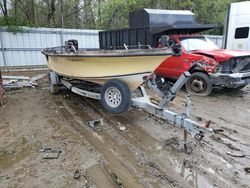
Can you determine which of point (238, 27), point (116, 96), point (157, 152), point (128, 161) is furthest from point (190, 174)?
point (238, 27)

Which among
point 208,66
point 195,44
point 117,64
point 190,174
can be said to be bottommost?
point 190,174

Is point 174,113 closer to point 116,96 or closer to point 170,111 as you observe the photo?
point 170,111

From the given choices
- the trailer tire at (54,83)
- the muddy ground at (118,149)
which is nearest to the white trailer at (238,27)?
the muddy ground at (118,149)

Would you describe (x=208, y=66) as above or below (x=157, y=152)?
above

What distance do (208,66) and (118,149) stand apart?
164 inches

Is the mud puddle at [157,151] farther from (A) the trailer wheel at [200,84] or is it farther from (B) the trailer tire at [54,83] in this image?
(A) the trailer wheel at [200,84]

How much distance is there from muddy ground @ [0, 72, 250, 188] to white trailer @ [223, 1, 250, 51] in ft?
17.4

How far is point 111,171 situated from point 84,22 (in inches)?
771

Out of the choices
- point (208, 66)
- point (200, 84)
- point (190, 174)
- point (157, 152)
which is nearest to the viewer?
point (190, 174)

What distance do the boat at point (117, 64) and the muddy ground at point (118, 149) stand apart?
3.04 ft

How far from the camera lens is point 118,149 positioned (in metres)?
3.63

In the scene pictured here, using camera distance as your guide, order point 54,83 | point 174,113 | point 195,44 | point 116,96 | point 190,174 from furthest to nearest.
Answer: point 195,44 < point 54,83 < point 116,96 < point 174,113 < point 190,174

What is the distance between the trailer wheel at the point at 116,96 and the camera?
4.24 meters

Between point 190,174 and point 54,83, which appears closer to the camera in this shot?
point 190,174
